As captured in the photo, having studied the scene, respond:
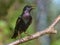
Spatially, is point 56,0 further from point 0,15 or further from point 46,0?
point 0,15

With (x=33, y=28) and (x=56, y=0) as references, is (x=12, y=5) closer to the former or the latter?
(x=33, y=28)

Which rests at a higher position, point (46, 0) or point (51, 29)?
point (46, 0)

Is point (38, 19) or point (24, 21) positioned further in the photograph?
point (38, 19)

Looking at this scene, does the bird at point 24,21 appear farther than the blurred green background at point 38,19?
No

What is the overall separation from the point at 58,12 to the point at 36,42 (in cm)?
45

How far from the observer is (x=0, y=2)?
5168 millimetres

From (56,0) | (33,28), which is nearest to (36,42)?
(33,28)

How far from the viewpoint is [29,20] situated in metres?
3.02

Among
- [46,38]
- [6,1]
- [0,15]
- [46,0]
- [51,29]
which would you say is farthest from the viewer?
[0,15]

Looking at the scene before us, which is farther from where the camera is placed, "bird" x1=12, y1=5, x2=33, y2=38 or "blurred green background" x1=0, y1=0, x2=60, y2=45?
"blurred green background" x1=0, y1=0, x2=60, y2=45

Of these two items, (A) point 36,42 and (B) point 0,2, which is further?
(B) point 0,2

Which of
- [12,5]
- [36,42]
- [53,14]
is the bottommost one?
[36,42]

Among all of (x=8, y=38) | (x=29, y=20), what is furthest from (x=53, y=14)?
(x=29, y=20)

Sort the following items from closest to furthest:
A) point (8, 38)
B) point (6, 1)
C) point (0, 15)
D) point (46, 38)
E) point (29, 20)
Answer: point (29, 20) → point (46, 38) → point (8, 38) → point (6, 1) → point (0, 15)
